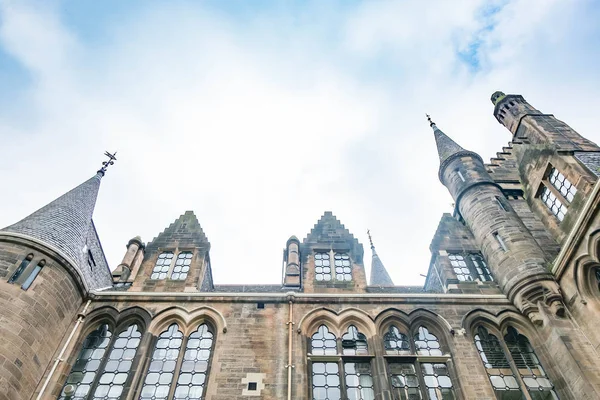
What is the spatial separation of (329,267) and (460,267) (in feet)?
13.6

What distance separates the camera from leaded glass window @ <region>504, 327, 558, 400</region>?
9719 mm

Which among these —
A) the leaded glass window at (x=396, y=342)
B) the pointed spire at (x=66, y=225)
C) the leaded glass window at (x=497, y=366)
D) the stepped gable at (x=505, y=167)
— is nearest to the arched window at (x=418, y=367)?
the leaded glass window at (x=396, y=342)

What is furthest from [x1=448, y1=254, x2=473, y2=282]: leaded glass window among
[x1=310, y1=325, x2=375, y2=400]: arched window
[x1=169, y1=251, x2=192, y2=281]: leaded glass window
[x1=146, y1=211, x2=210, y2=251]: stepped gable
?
[x1=169, y1=251, x2=192, y2=281]: leaded glass window

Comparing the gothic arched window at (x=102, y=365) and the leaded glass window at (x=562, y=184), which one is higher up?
the leaded glass window at (x=562, y=184)

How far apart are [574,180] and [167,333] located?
38.7ft

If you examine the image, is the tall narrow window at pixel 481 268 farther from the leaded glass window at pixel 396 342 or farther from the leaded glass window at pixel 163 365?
the leaded glass window at pixel 163 365

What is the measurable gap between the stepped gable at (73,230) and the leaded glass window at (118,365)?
188cm

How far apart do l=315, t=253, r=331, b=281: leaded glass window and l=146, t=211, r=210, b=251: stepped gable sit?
12.0 ft

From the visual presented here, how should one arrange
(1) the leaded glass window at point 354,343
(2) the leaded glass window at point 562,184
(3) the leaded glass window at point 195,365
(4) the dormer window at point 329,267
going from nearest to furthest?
(3) the leaded glass window at point 195,365, (1) the leaded glass window at point 354,343, (2) the leaded glass window at point 562,184, (4) the dormer window at point 329,267

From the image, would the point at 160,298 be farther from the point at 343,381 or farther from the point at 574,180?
the point at 574,180

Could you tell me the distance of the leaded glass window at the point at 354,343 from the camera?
1082 centimetres

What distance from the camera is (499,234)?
13125 millimetres

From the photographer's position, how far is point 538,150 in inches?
558

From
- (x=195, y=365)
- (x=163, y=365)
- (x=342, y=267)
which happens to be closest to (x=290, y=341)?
(x=195, y=365)
